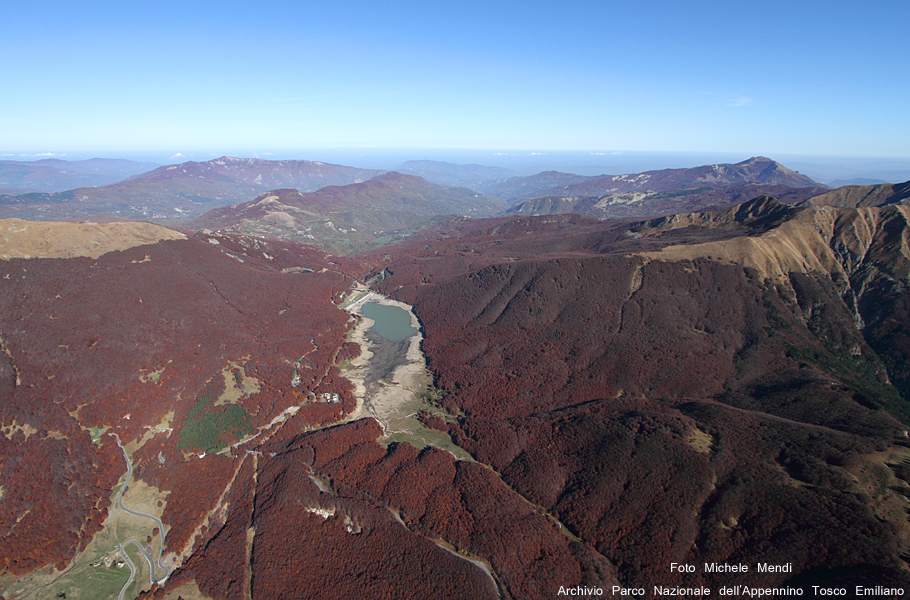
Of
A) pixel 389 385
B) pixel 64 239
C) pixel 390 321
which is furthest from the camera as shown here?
pixel 390 321

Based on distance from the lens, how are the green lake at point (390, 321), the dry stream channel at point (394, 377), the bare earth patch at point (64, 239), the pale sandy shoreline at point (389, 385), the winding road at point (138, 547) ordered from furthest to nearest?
the green lake at point (390, 321), the bare earth patch at point (64, 239), the pale sandy shoreline at point (389, 385), the dry stream channel at point (394, 377), the winding road at point (138, 547)

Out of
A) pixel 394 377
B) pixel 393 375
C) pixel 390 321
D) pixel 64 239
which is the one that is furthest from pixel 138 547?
pixel 390 321

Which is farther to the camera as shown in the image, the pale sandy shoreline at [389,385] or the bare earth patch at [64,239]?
the bare earth patch at [64,239]

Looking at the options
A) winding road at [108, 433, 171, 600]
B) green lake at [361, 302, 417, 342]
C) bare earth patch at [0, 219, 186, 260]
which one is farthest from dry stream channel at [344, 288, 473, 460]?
bare earth patch at [0, 219, 186, 260]

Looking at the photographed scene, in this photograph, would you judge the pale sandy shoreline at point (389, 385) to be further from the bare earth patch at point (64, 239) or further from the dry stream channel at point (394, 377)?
the bare earth patch at point (64, 239)

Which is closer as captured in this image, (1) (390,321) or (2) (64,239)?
(2) (64,239)

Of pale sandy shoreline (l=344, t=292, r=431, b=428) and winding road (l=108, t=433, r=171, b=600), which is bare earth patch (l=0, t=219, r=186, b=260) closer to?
winding road (l=108, t=433, r=171, b=600)

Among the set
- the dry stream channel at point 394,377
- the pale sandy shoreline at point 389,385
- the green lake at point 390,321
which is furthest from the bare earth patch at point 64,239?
the green lake at point 390,321

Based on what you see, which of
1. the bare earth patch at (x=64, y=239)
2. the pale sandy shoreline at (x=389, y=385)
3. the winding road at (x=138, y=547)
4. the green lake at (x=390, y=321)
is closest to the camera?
the winding road at (x=138, y=547)

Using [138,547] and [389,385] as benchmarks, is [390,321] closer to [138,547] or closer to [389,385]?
[389,385]

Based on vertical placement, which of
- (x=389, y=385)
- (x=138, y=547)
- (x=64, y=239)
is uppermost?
(x=64, y=239)
